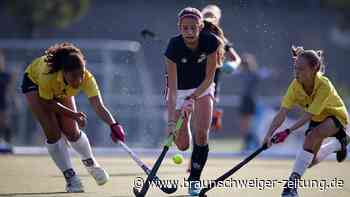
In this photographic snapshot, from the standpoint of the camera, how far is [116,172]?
10.9 meters

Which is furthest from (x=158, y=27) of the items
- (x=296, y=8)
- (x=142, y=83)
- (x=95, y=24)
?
(x=296, y=8)

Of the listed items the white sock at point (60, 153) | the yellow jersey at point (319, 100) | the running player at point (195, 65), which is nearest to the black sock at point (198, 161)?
the running player at point (195, 65)

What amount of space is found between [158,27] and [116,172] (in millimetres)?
9074

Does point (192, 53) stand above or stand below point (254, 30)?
above

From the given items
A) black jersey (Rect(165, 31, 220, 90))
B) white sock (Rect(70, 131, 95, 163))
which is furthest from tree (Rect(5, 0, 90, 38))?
white sock (Rect(70, 131, 95, 163))

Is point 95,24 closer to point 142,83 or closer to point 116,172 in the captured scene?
point 142,83

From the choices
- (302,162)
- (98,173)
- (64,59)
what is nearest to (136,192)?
(98,173)

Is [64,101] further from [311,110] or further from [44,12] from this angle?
[44,12]

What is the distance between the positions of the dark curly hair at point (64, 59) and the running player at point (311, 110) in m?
1.64

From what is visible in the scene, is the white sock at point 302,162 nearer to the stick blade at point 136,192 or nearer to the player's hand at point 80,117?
the stick blade at point 136,192

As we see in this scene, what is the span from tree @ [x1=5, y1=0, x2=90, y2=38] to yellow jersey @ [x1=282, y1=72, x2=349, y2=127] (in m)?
13.1

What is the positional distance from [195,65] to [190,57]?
0.15 m

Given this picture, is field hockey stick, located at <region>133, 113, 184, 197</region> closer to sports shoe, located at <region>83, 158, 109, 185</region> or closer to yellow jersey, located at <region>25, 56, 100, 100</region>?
sports shoe, located at <region>83, 158, 109, 185</region>

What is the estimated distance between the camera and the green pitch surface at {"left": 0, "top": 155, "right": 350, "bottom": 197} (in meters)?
8.91
